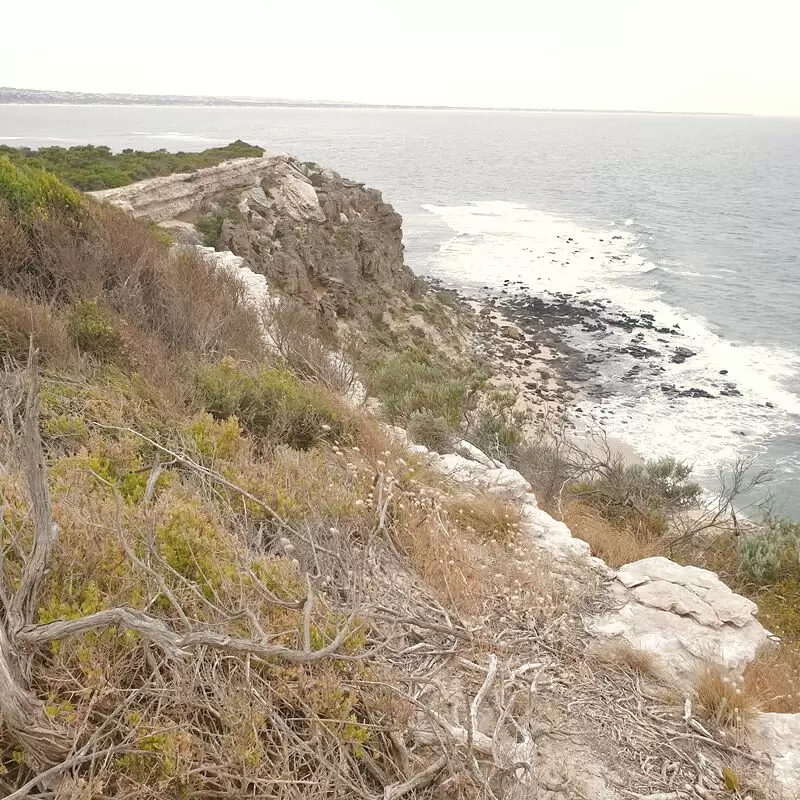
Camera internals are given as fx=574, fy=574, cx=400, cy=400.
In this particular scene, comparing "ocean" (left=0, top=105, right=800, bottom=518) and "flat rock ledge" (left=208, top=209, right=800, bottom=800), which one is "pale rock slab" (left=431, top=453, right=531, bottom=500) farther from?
"ocean" (left=0, top=105, right=800, bottom=518)

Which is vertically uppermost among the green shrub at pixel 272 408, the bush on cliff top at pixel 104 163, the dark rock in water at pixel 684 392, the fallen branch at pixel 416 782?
the bush on cliff top at pixel 104 163

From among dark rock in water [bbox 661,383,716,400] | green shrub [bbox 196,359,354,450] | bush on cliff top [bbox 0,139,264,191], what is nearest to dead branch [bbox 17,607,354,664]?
green shrub [bbox 196,359,354,450]

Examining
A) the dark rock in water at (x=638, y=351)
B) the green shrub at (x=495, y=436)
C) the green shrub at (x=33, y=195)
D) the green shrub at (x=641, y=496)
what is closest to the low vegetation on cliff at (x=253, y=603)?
the green shrub at (x=641, y=496)

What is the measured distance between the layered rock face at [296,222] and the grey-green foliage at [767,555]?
15116 millimetres

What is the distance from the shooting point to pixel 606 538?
21.3 feet

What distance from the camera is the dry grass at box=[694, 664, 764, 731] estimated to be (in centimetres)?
336

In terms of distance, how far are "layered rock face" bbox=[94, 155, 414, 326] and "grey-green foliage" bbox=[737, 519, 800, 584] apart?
595 inches

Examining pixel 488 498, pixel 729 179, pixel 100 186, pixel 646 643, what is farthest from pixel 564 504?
pixel 729 179

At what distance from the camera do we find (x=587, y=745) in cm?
317

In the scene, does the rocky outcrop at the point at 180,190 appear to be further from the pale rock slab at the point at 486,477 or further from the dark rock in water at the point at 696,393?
the dark rock in water at the point at 696,393

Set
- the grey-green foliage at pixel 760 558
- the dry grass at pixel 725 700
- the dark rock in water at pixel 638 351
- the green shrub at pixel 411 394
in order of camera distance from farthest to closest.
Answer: the dark rock in water at pixel 638 351
the green shrub at pixel 411 394
the grey-green foliage at pixel 760 558
the dry grass at pixel 725 700

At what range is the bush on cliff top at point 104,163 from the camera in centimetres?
2186

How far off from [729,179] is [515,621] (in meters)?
102

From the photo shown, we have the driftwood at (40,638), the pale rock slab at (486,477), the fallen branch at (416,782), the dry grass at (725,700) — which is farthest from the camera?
the pale rock slab at (486,477)
